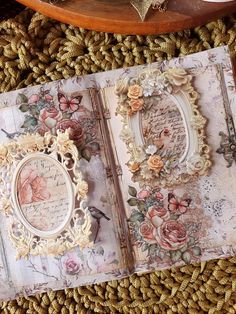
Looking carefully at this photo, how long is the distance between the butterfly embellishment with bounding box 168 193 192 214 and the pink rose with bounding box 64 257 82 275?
13 centimetres

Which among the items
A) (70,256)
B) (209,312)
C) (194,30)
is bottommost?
(209,312)

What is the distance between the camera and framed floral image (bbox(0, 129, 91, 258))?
74cm

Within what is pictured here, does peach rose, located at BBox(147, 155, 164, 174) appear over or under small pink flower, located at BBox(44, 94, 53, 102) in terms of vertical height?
under

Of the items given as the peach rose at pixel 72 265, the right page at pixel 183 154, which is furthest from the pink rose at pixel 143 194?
the peach rose at pixel 72 265

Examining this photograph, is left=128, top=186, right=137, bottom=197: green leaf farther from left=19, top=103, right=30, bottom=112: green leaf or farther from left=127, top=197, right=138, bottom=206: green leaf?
left=19, top=103, right=30, bottom=112: green leaf

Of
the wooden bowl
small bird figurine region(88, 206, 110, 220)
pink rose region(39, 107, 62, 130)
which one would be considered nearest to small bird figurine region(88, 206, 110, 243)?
small bird figurine region(88, 206, 110, 220)

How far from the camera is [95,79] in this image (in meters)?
0.77

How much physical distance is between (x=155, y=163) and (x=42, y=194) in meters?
0.14

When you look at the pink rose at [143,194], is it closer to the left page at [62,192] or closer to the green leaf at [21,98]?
the left page at [62,192]

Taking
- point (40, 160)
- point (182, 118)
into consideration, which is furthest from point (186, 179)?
point (40, 160)

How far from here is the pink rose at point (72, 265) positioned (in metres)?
0.76

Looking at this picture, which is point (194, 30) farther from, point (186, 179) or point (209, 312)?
point (209, 312)

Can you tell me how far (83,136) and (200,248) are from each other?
0.20m

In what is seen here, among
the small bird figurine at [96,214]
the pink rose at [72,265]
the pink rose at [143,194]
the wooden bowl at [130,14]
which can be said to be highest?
the wooden bowl at [130,14]
